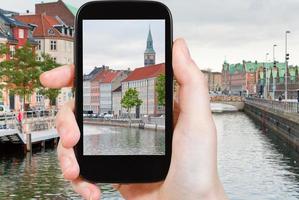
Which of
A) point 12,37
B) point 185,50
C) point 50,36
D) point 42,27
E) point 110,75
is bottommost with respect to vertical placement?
point 185,50

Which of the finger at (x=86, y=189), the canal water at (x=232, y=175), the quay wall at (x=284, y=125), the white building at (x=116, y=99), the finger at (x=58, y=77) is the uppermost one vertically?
the finger at (x=58, y=77)

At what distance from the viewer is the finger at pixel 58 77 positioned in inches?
110

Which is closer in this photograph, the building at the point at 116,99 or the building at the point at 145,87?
the building at the point at 145,87

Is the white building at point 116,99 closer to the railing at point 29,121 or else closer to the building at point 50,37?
the railing at point 29,121

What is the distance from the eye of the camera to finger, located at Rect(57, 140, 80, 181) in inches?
109

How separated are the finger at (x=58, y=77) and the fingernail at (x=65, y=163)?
0.99 ft

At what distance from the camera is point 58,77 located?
2.81 meters

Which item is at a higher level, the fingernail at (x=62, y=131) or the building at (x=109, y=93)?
the building at (x=109, y=93)

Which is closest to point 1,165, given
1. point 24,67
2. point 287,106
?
point 24,67

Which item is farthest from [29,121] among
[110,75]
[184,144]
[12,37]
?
→ [184,144]

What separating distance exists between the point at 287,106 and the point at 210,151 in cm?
4916

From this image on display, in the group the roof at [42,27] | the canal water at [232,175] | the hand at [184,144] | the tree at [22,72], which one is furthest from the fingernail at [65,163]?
the roof at [42,27]

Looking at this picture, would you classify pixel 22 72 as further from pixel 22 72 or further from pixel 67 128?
pixel 67 128

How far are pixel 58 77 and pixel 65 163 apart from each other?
0.35 meters
